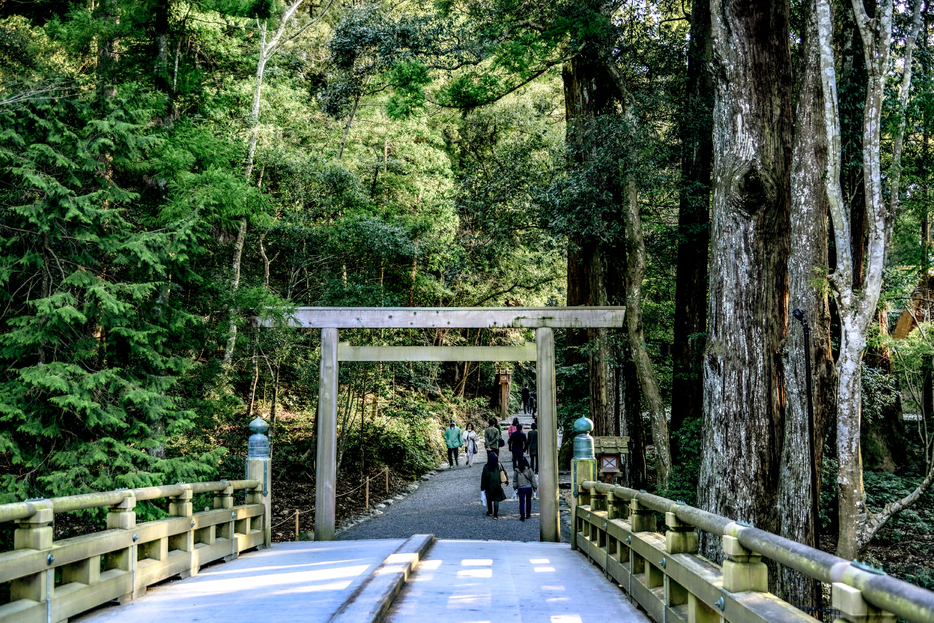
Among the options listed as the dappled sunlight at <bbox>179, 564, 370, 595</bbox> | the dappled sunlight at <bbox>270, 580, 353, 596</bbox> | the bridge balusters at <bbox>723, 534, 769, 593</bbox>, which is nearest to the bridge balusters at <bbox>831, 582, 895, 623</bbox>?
the bridge balusters at <bbox>723, 534, 769, 593</bbox>

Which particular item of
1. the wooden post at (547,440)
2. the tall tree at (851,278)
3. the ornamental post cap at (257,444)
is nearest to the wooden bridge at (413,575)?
the ornamental post cap at (257,444)

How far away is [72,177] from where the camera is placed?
8688 mm

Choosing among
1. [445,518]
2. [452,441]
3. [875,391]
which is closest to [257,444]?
[445,518]

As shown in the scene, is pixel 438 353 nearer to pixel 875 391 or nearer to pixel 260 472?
pixel 260 472

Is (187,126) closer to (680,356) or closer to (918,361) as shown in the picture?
(680,356)

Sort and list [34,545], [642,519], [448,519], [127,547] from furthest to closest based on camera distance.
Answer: [448,519] < [642,519] < [127,547] < [34,545]

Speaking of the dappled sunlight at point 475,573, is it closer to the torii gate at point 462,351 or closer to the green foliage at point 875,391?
the torii gate at point 462,351

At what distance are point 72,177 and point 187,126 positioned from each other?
234 cm

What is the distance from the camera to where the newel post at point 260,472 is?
30.6ft

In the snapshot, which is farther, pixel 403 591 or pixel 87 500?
pixel 403 591

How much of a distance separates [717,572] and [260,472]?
673 cm

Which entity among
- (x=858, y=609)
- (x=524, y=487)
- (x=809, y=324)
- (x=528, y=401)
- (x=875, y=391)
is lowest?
(x=524, y=487)

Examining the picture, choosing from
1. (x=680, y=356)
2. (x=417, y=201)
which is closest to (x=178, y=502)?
(x=680, y=356)

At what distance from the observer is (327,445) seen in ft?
36.0
